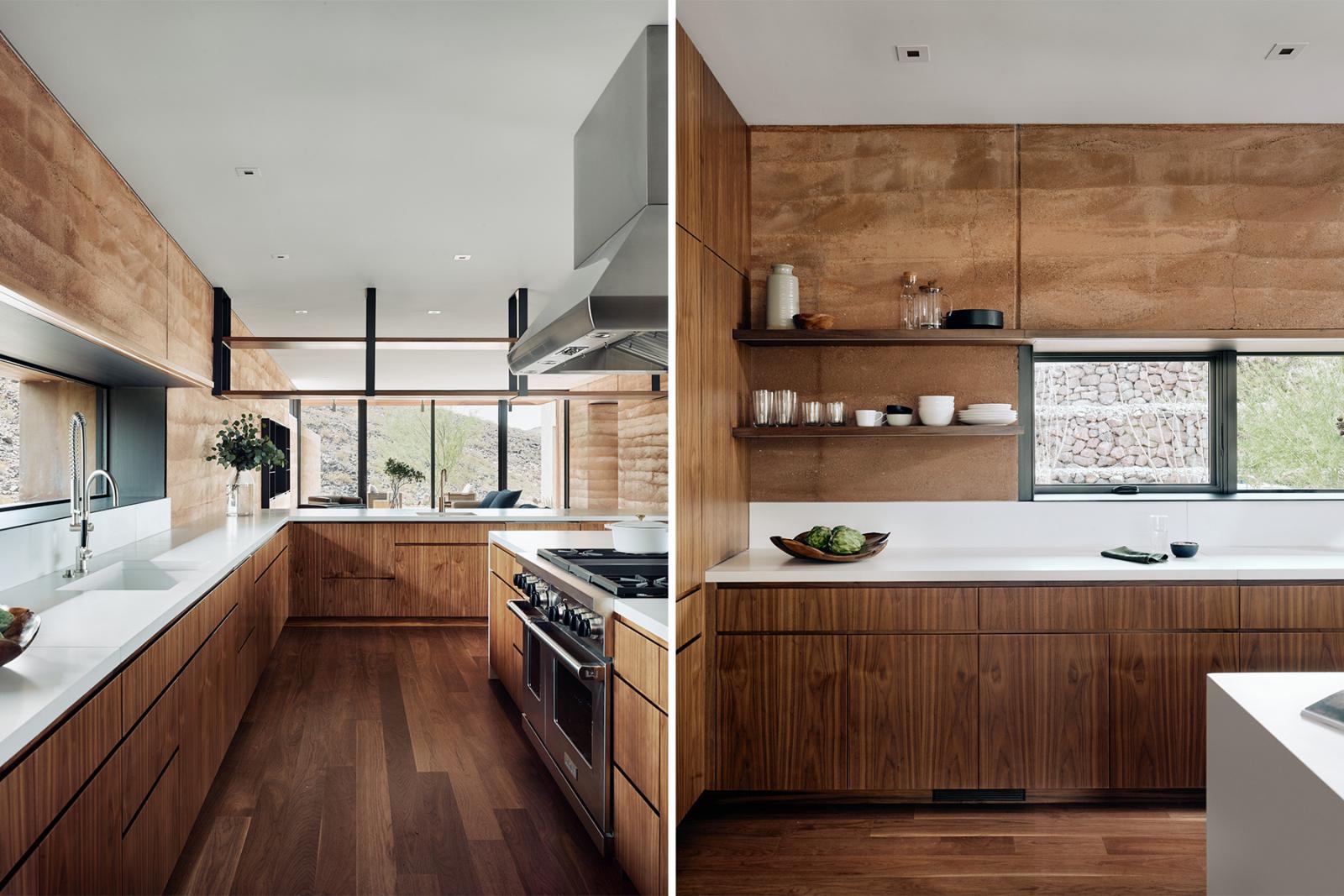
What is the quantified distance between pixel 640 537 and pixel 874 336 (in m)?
1.12

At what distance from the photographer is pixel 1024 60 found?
242 centimetres

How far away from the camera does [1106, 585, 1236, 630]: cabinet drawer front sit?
96.4 inches

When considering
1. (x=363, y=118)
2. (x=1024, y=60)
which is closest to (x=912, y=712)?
(x=1024, y=60)

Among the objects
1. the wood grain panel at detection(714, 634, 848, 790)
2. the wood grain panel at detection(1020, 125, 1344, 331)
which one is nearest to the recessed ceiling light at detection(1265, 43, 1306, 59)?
the wood grain panel at detection(1020, 125, 1344, 331)

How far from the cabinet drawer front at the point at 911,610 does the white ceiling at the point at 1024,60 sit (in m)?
1.41

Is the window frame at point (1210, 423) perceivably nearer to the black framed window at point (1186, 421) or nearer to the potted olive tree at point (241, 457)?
the black framed window at point (1186, 421)

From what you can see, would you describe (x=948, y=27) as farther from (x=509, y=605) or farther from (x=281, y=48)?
(x=509, y=605)

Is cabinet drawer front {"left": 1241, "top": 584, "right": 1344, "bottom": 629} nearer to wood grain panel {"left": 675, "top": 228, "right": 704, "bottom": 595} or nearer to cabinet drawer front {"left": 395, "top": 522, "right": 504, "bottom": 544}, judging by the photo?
wood grain panel {"left": 675, "top": 228, "right": 704, "bottom": 595}

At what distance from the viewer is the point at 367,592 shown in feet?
15.9

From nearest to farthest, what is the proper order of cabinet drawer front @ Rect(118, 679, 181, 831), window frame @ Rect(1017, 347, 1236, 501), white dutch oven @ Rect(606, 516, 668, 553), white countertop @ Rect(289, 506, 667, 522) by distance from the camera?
cabinet drawer front @ Rect(118, 679, 181, 831) → white dutch oven @ Rect(606, 516, 668, 553) → window frame @ Rect(1017, 347, 1236, 501) → white countertop @ Rect(289, 506, 667, 522)

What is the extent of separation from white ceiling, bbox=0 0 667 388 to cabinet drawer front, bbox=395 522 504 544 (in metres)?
2.26

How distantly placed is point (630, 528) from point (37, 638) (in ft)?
3.44

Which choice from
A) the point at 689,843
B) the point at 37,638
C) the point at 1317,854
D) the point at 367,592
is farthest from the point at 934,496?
the point at 367,592

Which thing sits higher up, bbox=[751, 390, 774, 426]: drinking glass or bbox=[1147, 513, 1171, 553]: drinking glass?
bbox=[751, 390, 774, 426]: drinking glass
